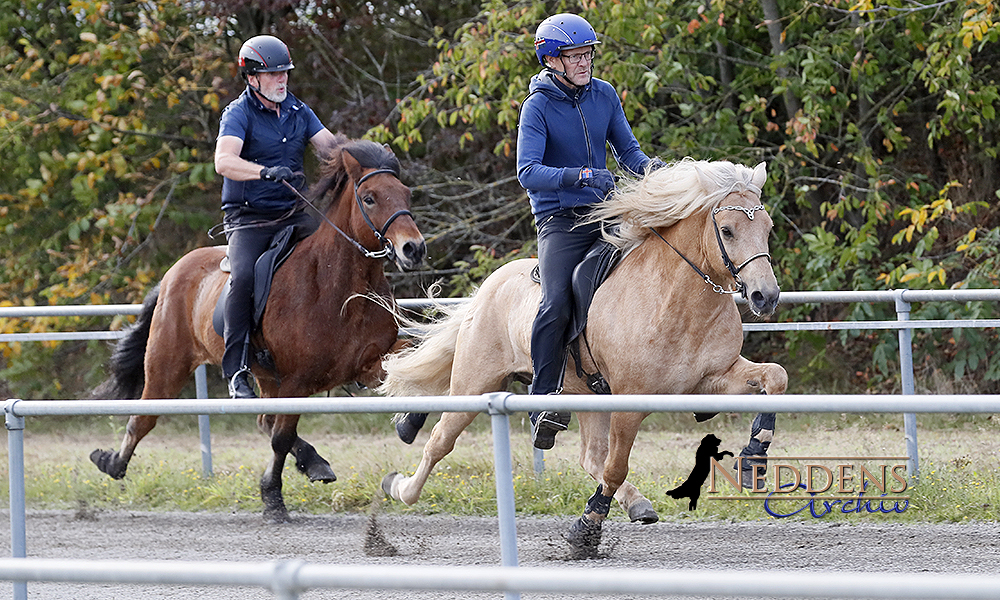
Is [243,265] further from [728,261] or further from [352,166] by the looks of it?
[728,261]

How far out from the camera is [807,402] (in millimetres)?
2697

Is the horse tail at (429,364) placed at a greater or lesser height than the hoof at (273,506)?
greater

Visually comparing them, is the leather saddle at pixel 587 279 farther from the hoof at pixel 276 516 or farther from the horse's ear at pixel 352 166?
the hoof at pixel 276 516

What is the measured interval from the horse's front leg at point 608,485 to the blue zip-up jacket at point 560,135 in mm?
1135

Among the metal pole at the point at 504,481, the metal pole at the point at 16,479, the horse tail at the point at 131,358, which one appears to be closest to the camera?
the metal pole at the point at 504,481

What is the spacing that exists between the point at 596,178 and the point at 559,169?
0.18m

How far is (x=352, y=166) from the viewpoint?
278 inches

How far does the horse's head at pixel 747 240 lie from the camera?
15.9 feet

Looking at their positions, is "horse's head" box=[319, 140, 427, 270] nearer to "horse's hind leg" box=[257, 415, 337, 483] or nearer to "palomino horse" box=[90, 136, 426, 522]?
"palomino horse" box=[90, 136, 426, 522]

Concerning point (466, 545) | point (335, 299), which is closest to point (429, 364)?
point (335, 299)

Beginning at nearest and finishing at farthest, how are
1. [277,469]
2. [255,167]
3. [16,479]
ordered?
[16,479] → [255,167] → [277,469]

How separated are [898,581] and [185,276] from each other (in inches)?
263

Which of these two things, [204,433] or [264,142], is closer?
[264,142]

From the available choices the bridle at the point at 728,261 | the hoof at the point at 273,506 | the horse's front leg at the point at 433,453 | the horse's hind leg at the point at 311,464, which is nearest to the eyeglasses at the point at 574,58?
the bridle at the point at 728,261
